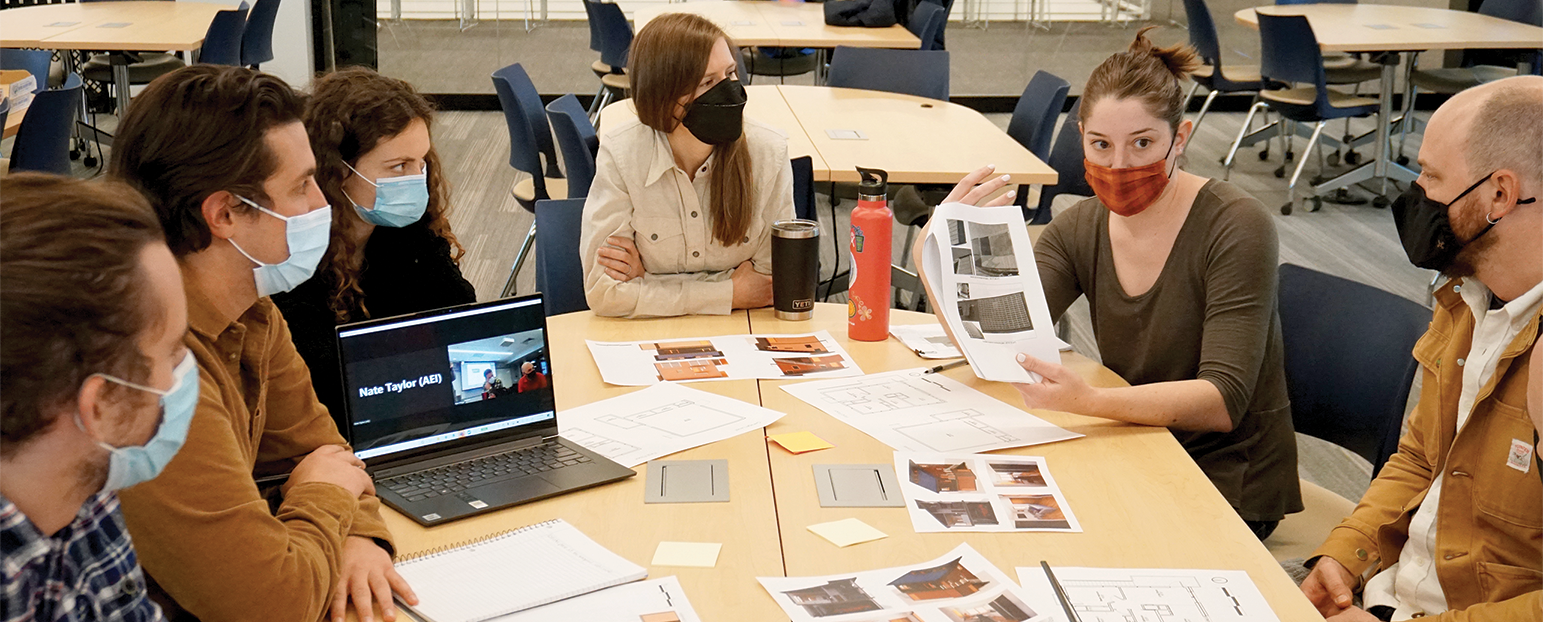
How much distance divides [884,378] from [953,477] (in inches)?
17.2

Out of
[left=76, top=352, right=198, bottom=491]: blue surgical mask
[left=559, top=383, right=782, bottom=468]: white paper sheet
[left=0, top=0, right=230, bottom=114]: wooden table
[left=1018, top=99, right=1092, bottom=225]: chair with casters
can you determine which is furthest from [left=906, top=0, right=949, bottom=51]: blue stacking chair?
[left=76, top=352, right=198, bottom=491]: blue surgical mask

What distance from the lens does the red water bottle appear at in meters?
2.21

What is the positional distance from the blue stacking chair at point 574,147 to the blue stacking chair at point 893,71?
195 cm

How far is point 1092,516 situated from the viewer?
5.21ft

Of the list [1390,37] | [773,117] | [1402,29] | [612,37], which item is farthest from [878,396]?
[1402,29]

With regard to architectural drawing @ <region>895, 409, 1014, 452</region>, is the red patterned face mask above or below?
above

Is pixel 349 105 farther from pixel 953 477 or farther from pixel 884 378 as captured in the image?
pixel 953 477

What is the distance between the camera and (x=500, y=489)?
163 centimetres

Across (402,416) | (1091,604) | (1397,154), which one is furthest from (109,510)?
(1397,154)

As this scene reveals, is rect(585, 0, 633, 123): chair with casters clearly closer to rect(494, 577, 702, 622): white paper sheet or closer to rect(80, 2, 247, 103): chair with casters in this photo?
rect(80, 2, 247, 103): chair with casters

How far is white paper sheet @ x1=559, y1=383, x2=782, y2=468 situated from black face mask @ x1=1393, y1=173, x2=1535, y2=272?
97 centimetres

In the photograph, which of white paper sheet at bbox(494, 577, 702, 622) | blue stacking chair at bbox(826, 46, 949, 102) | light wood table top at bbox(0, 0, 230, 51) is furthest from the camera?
light wood table top at bbox(0, 0, 230, 51)

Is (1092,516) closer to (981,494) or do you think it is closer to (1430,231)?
(981,494)

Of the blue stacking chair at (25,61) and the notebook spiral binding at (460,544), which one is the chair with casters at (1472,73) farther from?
the blue stacking chair at (25,61)
